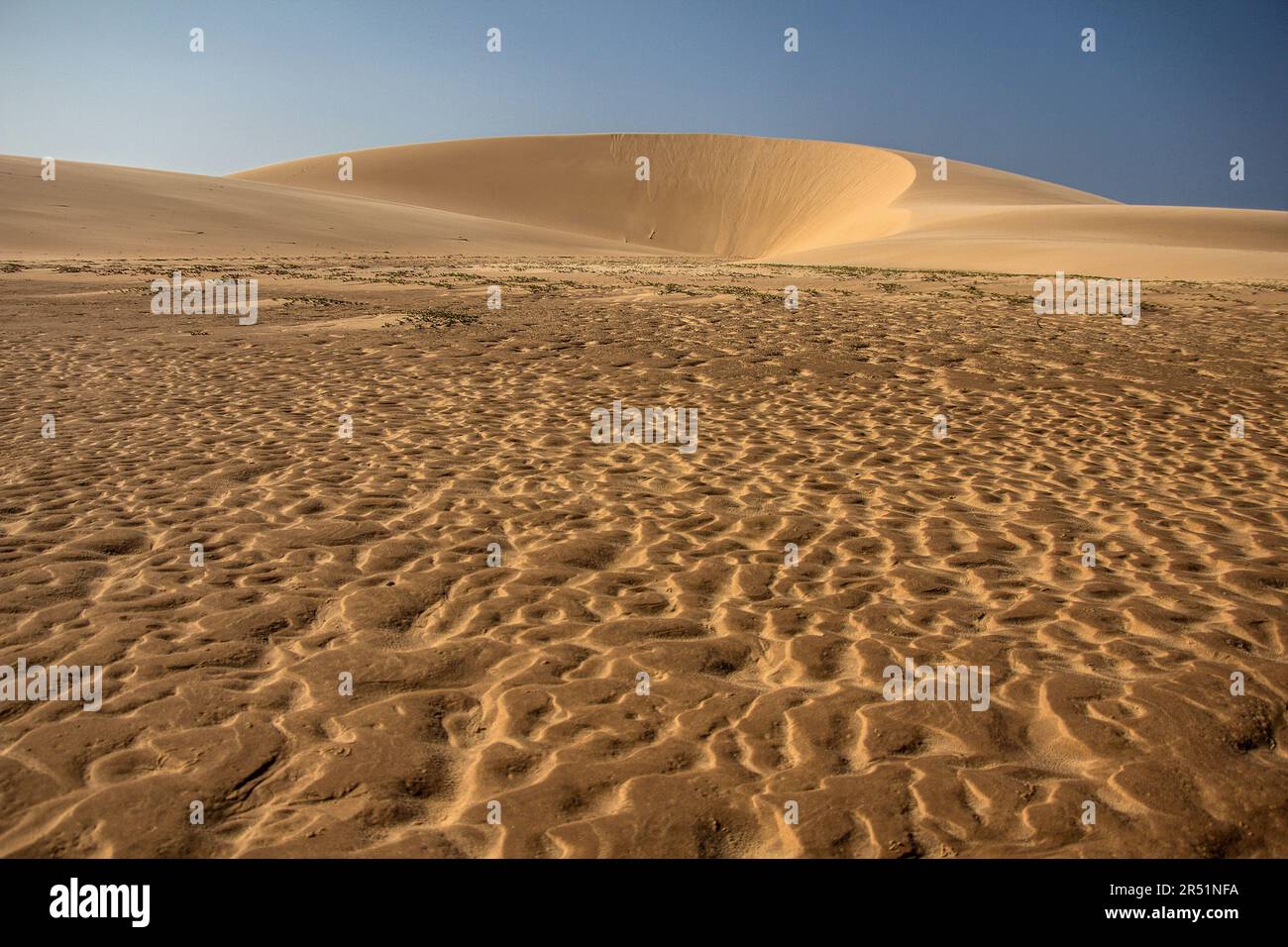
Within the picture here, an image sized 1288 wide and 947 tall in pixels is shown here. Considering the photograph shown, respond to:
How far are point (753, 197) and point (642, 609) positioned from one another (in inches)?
2707

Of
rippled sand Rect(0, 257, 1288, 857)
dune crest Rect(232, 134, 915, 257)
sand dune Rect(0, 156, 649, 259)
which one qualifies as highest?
dune crest Rect(232, 134, 915, 257)

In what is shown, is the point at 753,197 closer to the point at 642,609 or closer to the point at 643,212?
the point at 643,212

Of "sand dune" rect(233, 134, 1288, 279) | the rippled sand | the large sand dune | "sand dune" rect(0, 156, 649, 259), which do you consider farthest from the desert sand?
"sand dune" rect(233, 134, 1288, 279)

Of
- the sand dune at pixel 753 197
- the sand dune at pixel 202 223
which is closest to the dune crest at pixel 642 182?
the sand dune at pixel 753 197

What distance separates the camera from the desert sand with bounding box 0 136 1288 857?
3.57 meters

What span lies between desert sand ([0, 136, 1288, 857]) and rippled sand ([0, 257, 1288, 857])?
0.03 metres

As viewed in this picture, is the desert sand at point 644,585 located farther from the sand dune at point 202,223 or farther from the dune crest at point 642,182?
the dune crest at point 642,182

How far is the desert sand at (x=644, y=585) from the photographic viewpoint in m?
3.57

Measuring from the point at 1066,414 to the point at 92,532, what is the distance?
30.2ft

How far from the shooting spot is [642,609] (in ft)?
17.3

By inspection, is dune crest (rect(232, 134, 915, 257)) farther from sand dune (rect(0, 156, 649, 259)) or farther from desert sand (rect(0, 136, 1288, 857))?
desert sand (rect(0, 136, 1288, 857))

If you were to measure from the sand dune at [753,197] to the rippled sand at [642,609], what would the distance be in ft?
74.9

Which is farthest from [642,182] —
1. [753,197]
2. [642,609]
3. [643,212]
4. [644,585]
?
[642,609]

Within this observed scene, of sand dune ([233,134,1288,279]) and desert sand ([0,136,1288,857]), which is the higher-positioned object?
sand dune ([233,134,1288,279])
